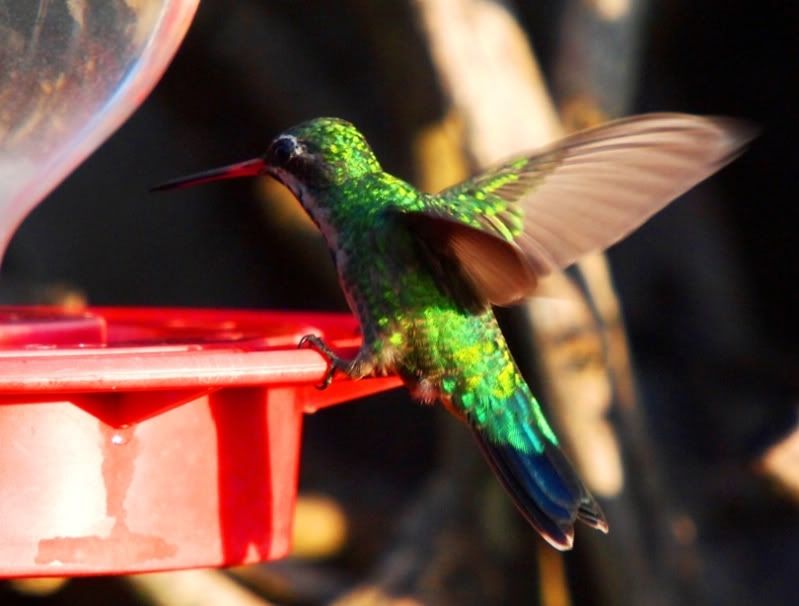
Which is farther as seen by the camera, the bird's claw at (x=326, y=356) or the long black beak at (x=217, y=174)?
the long black beak at (x=217, y=174)

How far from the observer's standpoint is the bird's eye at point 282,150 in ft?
8.35

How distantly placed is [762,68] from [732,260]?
0.72 metres

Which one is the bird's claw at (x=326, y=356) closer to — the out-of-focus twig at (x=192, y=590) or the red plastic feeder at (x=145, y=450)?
the red plastic feeder at (x=145, y=450)

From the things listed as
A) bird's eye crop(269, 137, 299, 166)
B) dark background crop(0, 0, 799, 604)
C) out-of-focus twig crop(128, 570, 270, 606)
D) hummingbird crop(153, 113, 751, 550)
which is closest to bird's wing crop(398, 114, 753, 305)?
hummingbird crop(153, 113, 751, 550)

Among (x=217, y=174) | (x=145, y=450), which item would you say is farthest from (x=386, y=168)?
(x=145, y=450)

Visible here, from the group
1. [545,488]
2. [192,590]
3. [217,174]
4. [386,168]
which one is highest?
[386,168]

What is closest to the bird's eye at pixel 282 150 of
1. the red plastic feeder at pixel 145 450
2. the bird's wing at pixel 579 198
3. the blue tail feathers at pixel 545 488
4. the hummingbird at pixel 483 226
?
the hummingbird at pixel 483 226

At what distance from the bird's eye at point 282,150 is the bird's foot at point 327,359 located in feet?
1.48

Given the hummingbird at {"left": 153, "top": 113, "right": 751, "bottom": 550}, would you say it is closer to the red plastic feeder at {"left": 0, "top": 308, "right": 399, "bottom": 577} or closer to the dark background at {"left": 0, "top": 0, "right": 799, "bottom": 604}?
the red plastic feeder at {"left": 0, "top": 308, "right": 399, "bottom": 577}

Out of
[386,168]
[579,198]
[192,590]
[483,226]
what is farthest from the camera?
[386,168]

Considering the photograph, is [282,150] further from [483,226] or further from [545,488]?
[545,488]

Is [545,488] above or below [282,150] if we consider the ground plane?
below

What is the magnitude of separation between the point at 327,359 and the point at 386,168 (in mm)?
2889

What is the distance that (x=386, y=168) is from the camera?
4879 mm
